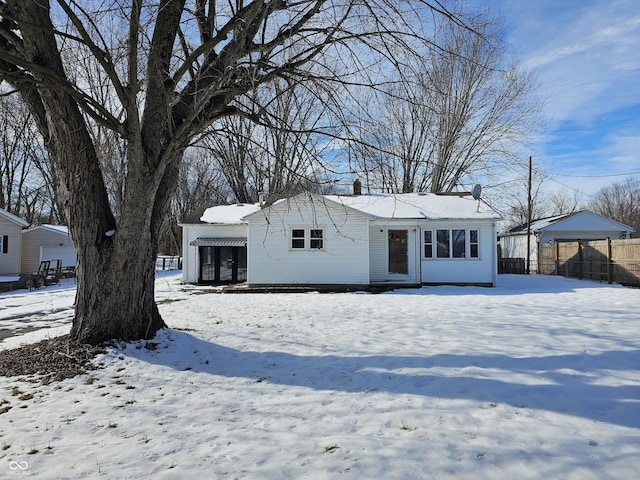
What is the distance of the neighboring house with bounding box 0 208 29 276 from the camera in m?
24.5

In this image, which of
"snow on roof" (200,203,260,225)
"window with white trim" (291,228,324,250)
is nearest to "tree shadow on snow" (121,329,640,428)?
"window with white trim" (291,228,324,250)

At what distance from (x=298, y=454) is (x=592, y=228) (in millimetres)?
30489

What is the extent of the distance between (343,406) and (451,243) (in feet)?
48.0

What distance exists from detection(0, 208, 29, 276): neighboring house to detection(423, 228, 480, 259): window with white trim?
24.1 metres

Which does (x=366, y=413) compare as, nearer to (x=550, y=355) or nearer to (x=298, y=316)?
(x=550, y=355)

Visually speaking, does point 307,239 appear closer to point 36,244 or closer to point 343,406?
point 343,406

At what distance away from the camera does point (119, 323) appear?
635cm

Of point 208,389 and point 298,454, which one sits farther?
point 208,389

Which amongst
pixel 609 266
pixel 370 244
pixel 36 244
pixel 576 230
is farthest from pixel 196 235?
pixel 576 230

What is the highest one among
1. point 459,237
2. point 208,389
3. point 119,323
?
point 459,237

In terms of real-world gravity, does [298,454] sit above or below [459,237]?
below

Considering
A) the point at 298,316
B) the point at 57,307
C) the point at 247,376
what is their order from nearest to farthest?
the point at 247,376 < the point at 298,316 < the point at 57,307

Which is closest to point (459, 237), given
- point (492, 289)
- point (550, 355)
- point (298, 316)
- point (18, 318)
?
point (492, 289)

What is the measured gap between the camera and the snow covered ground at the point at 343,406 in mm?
3131
